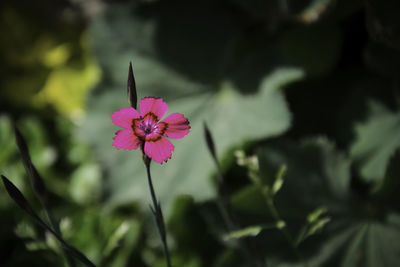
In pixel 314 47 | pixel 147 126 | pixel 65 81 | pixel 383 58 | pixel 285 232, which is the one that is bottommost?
pixel 285 232

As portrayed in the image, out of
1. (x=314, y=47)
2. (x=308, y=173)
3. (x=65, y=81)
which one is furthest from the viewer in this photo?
(x=65, y=81)

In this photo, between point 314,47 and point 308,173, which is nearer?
point 308,173

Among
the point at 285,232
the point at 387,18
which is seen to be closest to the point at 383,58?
the point at 387,18

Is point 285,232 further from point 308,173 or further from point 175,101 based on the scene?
point 175,101

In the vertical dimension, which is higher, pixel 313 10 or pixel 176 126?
pixel 313 10

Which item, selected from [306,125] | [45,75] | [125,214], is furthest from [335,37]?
[45,75]

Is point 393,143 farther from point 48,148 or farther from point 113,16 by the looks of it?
point 48,148

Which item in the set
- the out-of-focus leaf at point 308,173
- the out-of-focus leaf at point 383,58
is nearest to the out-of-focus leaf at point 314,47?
the out-of-focus leaf at point 383,58
